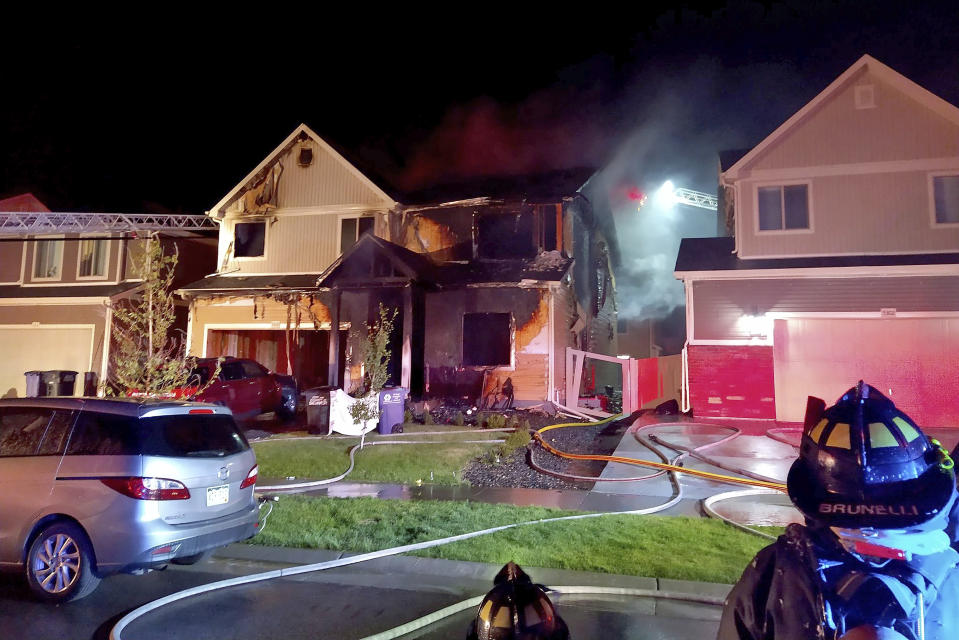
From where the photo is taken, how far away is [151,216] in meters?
20.5

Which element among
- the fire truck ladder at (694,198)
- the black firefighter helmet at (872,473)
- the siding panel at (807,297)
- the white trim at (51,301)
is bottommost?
the black firefighter helmet at (872,473)

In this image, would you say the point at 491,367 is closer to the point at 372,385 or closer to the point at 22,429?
the point at 372,385

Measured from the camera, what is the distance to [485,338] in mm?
16719

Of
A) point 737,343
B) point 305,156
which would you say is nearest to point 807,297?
point 737,343

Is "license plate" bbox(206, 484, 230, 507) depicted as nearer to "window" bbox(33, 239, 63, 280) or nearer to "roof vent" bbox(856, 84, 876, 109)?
"roof vent" bbox(856, 84, 876, 109)

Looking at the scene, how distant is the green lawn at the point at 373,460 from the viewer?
8.51 m

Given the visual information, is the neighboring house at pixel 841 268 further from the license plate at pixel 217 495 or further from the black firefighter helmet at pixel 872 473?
the black firefighter helmet at pixel 872 473

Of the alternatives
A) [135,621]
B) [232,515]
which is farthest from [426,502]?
[135,621]

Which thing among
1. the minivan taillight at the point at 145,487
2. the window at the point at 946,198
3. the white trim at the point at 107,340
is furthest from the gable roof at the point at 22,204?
the window at the point at 946,198

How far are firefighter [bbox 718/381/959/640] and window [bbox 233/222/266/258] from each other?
1970cm

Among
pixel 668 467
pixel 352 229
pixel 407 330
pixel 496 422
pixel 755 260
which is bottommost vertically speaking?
pixel 668 467

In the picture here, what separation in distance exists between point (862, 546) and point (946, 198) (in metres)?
15.8

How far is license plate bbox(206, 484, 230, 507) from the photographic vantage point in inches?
190

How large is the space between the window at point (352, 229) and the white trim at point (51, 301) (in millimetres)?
8495
